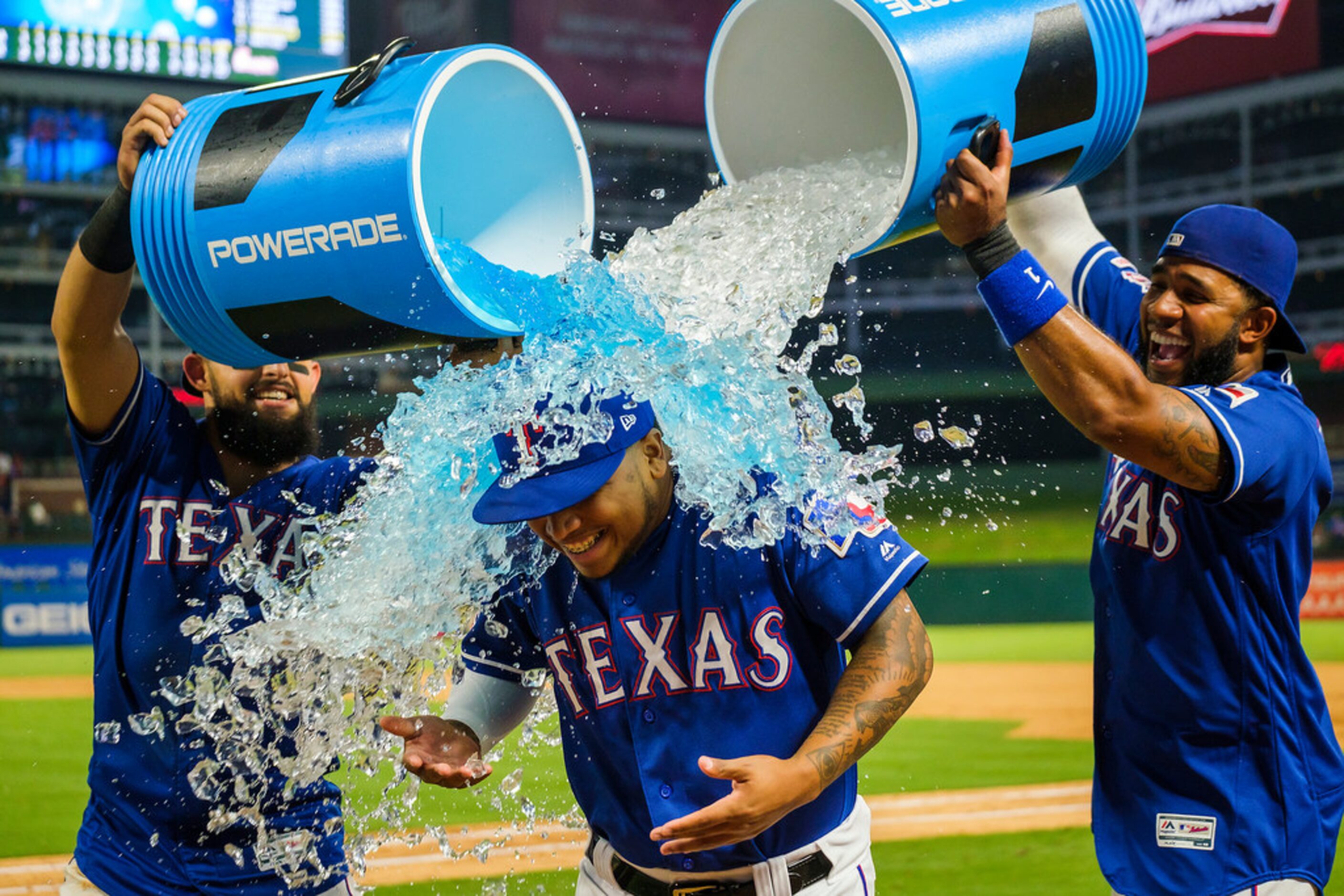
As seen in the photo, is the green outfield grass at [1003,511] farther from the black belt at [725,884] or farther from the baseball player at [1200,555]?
the black belt at [725,884]

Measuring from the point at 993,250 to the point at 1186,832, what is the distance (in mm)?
1253

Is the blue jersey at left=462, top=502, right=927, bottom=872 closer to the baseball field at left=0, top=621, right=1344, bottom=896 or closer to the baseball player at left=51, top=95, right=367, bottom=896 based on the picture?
the baseball field at left=0, top=621, right=1344, bottom=896

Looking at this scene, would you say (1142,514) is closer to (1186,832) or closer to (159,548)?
(1186,832)

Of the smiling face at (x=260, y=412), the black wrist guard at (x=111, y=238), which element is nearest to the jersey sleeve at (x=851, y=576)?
the smiling face at (x=260, y=412)

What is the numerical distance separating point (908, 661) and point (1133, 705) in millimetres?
860

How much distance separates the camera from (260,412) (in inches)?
121

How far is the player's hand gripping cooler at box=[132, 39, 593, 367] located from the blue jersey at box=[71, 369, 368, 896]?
2.11ft

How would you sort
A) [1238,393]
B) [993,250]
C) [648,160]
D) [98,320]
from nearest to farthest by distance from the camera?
[993,250] → [1238,393] → [98,320] → [648,160]

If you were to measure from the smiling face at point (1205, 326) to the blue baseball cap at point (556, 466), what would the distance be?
128 centimetres

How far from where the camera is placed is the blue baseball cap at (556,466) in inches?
80.2

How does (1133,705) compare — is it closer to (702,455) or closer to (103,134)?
(702,455)

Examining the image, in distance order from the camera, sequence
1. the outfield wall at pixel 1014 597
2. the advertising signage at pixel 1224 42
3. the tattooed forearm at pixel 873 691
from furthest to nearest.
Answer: the advertising signage at pixel 1224 42 < the outfield wall at pixel 1014 597 < the tattooed forearm at pixel 873 691

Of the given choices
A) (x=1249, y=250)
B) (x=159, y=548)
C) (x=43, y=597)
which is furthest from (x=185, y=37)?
(x=1249, y=250)

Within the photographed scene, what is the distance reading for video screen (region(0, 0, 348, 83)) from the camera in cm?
1576
